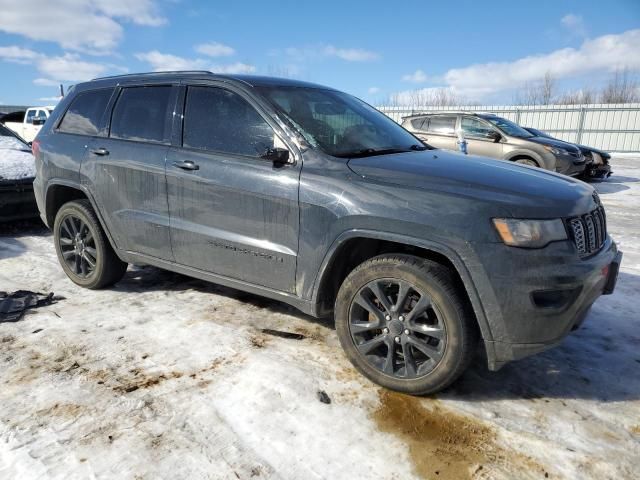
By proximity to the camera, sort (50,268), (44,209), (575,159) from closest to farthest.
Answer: (44,209) < (50,268) < (575,159)

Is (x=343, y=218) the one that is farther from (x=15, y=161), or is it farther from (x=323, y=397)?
(x=15, y=161)

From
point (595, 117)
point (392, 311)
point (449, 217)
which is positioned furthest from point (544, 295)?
point (595, 117)

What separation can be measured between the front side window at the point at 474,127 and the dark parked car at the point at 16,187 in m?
8.33

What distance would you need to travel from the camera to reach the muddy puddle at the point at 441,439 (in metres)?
2.11

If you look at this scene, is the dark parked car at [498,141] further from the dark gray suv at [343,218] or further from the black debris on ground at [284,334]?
the black debris on ground at [284,334]

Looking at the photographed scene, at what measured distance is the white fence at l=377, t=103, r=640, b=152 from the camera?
21.3 meters

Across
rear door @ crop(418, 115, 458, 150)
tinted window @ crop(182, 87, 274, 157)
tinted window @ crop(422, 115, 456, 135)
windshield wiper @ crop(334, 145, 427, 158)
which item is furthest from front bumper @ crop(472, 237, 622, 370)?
tinted window @ crop(422, 115, 456, 135)

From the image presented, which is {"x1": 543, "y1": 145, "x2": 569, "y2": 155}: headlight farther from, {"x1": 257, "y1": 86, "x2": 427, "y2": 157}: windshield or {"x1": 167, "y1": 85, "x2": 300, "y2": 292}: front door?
{"x1": 167, "y1": 85, "x2": 300, "y2": 292}: front door

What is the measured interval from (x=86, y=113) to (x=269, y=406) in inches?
121

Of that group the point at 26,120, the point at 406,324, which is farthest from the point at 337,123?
the point at 26,120

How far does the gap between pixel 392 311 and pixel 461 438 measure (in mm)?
717

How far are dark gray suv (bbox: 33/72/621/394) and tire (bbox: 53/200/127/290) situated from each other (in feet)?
0.07

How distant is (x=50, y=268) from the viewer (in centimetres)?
483

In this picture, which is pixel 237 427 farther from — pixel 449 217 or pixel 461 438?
pixel 449 217
